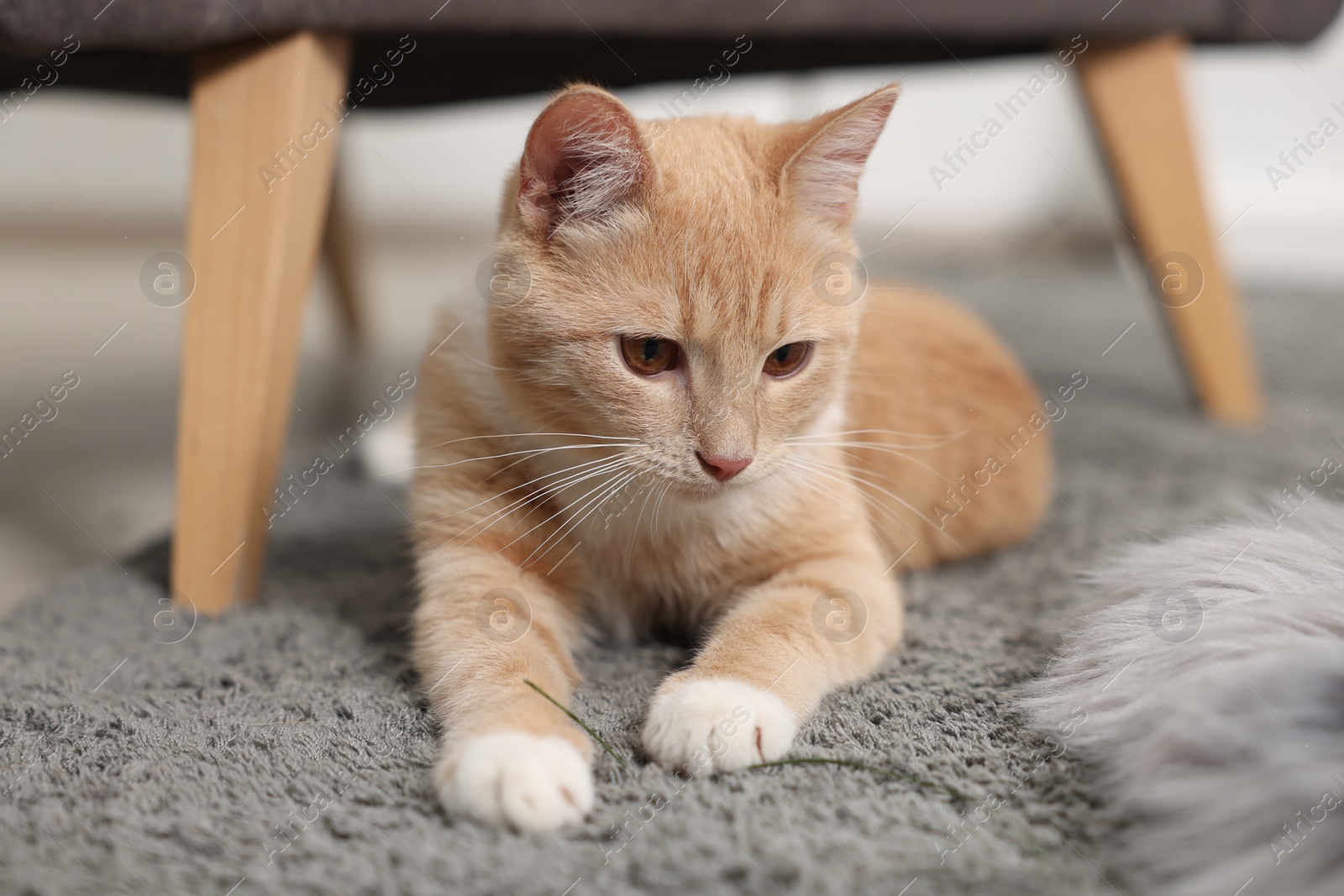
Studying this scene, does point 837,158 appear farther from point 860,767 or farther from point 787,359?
point 860,767

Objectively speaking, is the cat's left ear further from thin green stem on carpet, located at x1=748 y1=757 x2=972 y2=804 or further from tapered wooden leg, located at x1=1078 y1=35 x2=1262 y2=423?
tapered wooden leg, located at x1=1078 y1=35 x2=1262 y2=423

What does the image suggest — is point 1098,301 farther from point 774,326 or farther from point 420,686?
point 420,686

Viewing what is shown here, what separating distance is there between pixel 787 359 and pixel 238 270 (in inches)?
31.8

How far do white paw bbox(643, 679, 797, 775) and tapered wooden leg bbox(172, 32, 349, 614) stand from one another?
2.52 ft

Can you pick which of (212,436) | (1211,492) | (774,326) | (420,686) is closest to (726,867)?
(420,686)

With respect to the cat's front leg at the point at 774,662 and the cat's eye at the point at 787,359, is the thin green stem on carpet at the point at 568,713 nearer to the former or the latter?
the cat's front leg at the point at 774,662

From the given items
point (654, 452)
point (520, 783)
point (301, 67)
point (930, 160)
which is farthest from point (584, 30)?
point (930, 160)

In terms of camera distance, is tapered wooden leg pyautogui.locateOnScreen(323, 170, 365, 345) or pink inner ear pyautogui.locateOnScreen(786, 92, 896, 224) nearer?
pink inner ear pyautogui.locateOnScreen(786, 92, 896, 224)

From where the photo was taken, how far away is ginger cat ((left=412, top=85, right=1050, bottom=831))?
102 centimetres

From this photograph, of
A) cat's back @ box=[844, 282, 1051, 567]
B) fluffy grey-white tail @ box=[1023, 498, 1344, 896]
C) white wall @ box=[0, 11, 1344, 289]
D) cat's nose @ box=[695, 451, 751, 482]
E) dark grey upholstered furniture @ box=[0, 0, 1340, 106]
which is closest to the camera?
fluffy grey-white tail @ box=[1023, 498, 1344, 896]

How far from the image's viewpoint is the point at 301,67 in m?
1.32

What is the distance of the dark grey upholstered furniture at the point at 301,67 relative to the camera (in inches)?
51.7

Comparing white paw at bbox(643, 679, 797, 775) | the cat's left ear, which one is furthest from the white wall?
white paw at bbox(643, 679, 797, 775)

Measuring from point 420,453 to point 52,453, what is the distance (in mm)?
1606
